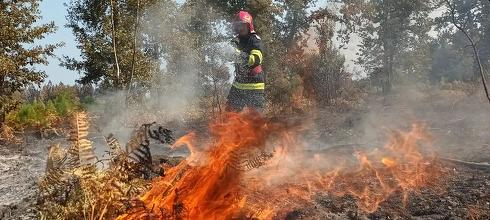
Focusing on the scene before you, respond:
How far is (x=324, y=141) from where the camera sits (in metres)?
11.5

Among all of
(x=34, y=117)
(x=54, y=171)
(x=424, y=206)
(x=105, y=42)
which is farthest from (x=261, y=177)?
(x=105, y=42)

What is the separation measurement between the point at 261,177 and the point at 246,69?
7.81 ft

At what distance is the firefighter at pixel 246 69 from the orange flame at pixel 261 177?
3.59ft

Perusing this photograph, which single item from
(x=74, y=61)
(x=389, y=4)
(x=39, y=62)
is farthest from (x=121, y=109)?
(x=389, y=4)

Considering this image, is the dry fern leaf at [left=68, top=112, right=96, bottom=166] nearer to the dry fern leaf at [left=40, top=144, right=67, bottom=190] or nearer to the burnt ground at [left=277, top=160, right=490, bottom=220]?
the dry fern leaf at [left=40, top=144, right=67, bottom=190]

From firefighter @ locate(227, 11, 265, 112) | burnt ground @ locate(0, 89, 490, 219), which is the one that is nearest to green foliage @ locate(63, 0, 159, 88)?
burnt ground @ locate(0, 89, 490, 219)

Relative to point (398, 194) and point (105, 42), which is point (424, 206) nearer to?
point (398, 194)

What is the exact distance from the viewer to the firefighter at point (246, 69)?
7.55 m

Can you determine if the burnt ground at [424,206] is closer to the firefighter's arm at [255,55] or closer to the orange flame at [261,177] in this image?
the orange flame at [261,177]

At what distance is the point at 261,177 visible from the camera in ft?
19.8

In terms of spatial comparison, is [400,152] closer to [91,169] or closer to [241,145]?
[241,145]

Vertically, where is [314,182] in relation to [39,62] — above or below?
below

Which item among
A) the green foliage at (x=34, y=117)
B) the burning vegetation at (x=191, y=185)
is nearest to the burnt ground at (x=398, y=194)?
the burning vegetation at (x=191, y=185)

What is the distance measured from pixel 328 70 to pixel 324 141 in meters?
10.3
